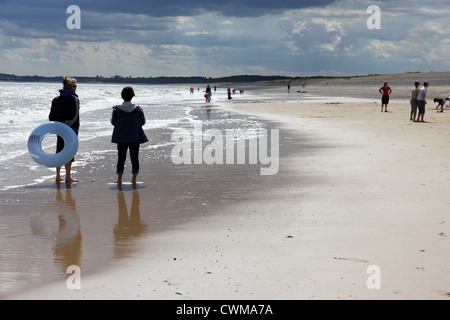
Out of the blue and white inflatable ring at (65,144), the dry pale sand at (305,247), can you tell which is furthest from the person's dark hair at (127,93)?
the dry pale sand at (305,247)

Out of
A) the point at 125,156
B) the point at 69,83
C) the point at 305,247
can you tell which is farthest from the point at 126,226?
the point at 69,83

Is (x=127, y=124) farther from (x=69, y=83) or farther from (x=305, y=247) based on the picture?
(x=305, y=247)

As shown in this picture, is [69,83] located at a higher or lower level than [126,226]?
higher

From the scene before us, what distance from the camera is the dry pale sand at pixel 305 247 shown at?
4148mm

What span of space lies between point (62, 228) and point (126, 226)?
73cm

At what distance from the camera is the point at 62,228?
6141 millimetres

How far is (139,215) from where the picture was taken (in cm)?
680

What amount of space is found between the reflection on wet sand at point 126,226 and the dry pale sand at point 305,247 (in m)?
0.19

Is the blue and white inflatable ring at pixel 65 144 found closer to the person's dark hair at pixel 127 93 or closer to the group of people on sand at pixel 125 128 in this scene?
the group of people on sand at pixel 125 128

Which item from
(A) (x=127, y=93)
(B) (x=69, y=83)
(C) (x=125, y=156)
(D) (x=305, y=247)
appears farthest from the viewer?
(B) (x=69, y=83)
